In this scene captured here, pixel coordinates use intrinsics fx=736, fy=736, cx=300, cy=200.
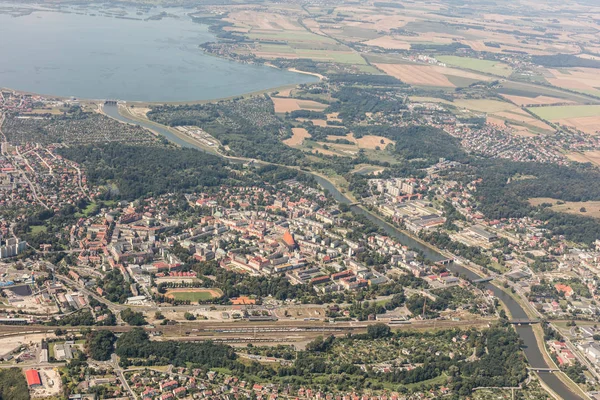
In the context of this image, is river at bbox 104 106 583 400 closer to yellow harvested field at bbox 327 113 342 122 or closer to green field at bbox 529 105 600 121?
yellow harvested field at bbox 327 113 342 122

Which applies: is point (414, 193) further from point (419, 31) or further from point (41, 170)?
point (419, 31)

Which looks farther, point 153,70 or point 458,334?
point 153,70

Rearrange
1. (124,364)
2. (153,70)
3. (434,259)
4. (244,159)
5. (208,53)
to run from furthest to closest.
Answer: (208,53)
(153,70)
(244,159)
(434,259)
(124,364)

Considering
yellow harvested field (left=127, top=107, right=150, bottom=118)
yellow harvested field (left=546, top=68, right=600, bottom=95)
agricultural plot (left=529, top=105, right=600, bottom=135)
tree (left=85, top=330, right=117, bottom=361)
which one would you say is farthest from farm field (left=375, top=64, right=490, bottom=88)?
tree (left=85, top=330, right=117, bottom=361)

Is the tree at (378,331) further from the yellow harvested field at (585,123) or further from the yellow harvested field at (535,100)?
the yellow harvested field at (535,100)

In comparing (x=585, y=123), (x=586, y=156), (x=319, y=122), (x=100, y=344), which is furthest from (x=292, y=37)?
(x=100, y=344)

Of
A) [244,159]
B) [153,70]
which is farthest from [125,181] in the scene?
[153,70]

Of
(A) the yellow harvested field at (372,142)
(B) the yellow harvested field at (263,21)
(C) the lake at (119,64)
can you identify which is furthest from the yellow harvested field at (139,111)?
(B) the yellow harvested field at (263,21)
